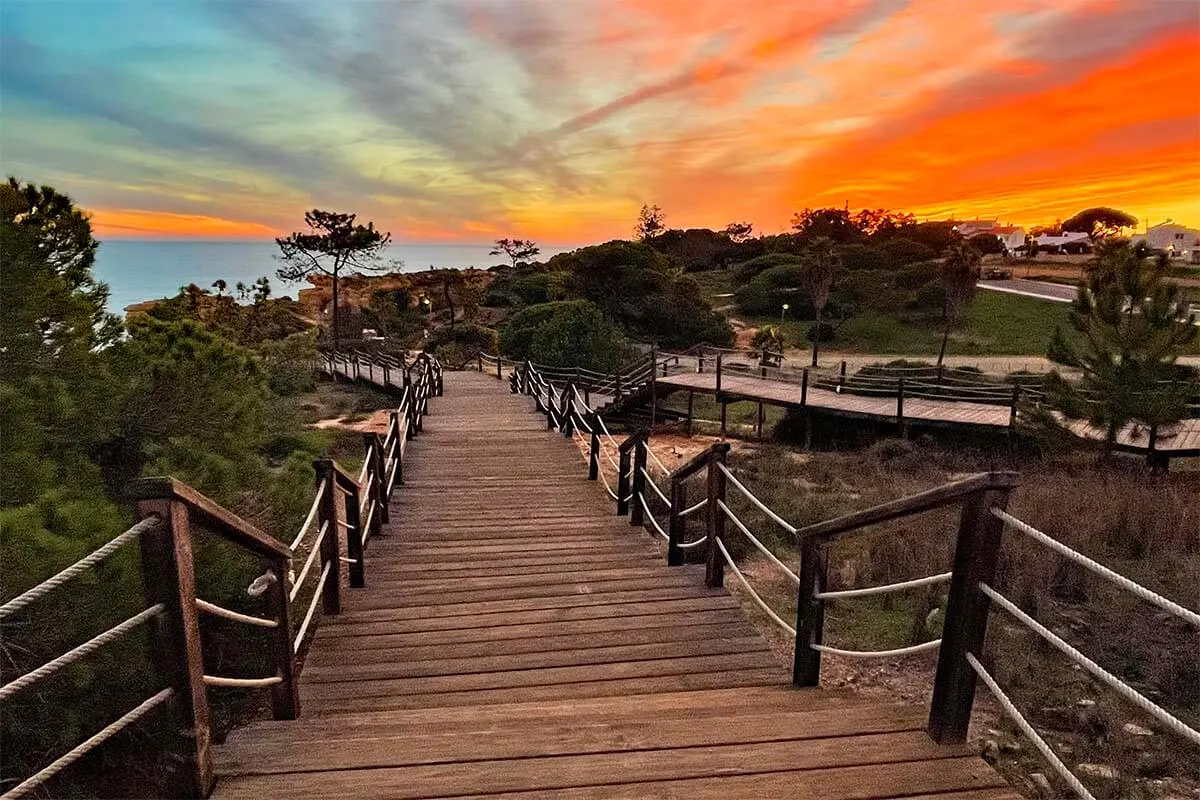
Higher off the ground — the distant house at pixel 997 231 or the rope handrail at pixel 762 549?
the distant house at pixel 997 231

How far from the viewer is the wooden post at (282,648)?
2930mm

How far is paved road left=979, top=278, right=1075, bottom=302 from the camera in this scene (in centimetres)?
4569

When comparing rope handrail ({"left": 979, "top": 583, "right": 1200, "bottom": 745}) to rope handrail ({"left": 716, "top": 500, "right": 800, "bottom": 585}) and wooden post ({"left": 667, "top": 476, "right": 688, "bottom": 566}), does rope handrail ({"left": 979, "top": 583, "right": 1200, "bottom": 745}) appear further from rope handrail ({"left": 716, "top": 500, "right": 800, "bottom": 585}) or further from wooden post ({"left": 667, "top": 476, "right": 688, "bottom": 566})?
wooden post ({"left": 667, "top": 476, "right": 688, "bottom": 566})

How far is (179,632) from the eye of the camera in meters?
A: 2.11

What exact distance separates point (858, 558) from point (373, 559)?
463 centimetres

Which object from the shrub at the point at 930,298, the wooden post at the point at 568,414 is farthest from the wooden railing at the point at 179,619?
the shrub at the point at 930,298

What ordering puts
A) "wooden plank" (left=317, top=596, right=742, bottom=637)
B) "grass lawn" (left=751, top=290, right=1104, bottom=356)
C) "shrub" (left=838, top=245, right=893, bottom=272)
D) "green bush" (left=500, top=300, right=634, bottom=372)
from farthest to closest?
"shrub" (left=838, top=245, right=893, bottom=272)
"grass lawn" (left=751, top=290, right=1104, bottom=356)
"green bush" (left=500, top=300, right=634, bottom=372)
"wooden plank" (left=317, top=596, right=742, bottom=637)

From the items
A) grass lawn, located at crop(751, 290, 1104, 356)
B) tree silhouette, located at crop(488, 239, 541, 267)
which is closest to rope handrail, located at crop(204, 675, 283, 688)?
grass lawn, located at crop(751, 290, 1104, 356)

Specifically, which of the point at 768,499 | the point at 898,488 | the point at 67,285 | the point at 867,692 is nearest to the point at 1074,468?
the point at 898,488

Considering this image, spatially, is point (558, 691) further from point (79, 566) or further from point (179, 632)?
point (79, 566)

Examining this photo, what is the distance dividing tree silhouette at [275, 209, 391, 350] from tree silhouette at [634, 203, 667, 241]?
43.2 meters

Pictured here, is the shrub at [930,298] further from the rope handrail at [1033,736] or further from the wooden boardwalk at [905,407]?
the rope handrail at [1033,736]

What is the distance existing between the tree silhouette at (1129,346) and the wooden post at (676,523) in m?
9.62

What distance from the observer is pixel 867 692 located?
4.30 metres
